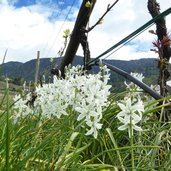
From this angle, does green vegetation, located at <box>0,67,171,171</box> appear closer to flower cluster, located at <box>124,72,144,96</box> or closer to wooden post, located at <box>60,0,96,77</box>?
flower cluster, located at <box>124,72,144,96</box>

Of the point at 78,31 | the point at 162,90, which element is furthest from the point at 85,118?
the point at 78,31

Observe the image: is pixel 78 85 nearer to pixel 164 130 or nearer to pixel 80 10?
pixel 164 130

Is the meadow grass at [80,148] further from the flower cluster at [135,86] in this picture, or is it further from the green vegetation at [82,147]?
the flower cluster at [135,86]

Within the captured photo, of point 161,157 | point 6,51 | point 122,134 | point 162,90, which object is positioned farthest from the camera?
point 162,90

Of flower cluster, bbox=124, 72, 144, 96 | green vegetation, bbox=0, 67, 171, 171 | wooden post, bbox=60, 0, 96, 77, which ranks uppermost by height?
wooden post, bbox=60, 0, 96, 77

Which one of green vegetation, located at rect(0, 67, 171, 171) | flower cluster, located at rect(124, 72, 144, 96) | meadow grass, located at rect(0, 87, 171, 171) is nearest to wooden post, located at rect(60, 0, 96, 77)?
flower cluster, located at rect(124, 72, 144, 96)

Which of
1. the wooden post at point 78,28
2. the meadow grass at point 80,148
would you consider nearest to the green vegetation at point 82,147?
the meadow grass at point 80,148

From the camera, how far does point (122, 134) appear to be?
211cm

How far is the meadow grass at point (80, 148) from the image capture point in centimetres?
154

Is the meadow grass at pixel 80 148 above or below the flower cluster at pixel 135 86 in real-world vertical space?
below

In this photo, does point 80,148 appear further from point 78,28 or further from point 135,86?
point 78,28

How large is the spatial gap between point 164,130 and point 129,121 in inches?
20.0

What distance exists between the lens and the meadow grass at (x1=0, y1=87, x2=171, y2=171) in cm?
154

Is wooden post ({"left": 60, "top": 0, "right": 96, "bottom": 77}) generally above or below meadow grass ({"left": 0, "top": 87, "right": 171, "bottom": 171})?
above
